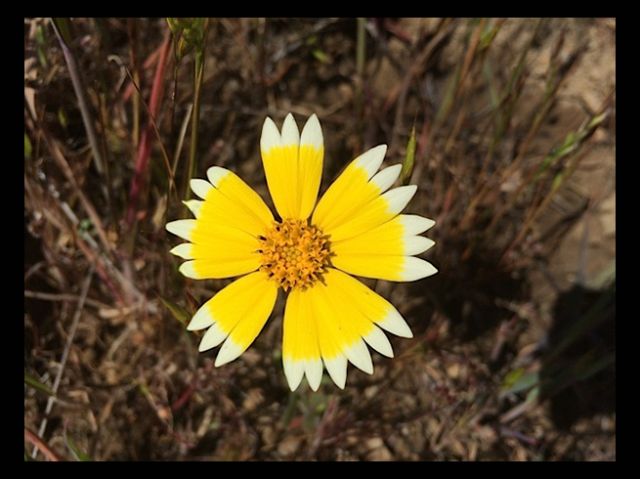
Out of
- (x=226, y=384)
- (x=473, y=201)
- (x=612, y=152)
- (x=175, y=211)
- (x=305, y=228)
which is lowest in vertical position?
(x=226, y=384)

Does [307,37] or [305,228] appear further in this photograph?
[307,37]

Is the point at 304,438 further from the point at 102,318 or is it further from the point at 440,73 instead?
the point at 440,73

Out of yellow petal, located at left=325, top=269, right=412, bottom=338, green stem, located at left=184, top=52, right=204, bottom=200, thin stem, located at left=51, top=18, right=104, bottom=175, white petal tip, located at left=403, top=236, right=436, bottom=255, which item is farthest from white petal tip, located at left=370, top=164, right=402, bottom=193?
thin stem, located at left=51, top=18, right=104, bottom=175

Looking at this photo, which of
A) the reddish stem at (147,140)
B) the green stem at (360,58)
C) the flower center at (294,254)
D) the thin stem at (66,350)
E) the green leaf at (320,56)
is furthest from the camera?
the green leaf at (320,56)

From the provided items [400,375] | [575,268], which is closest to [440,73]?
[575,268]

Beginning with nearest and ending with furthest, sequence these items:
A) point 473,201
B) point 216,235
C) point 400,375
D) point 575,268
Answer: point 216,235, point 473,201, point 400,375, point 575,268

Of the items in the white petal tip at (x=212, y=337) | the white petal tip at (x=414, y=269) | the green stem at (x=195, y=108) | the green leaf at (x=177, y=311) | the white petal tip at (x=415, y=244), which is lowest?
the white petal tip at (x=212, y=337)

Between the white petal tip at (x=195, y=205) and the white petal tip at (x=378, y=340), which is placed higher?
the white petal tip at (x=195, y=205)

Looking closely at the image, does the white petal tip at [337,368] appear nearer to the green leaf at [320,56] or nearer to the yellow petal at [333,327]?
the yellow petal at [333,327]

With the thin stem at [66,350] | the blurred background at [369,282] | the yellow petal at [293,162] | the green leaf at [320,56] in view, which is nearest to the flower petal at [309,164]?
the yellow petal at [293,162]
